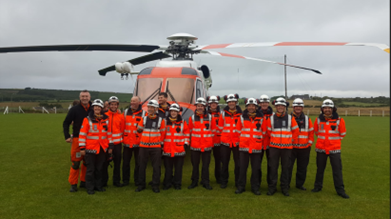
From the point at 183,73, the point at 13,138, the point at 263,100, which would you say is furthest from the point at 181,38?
the point at 13,138

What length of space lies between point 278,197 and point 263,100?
6.72 feet

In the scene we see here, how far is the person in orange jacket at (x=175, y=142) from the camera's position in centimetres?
589

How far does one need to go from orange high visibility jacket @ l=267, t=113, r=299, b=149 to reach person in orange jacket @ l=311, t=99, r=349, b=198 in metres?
0.69

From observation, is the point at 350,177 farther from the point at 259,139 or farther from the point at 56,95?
the point at 56,95

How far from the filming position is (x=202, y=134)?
238 inches

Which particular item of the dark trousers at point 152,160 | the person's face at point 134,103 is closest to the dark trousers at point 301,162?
the dark trousers at point 152,160

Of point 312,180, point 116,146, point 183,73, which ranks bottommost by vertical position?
point 312,180

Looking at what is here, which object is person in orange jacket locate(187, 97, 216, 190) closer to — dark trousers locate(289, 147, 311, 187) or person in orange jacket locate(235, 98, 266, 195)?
person in orange jacket locate(235, 98, 266, 195)

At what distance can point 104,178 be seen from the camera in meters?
6.10

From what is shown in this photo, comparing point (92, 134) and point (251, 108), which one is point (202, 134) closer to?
point (251, 108)

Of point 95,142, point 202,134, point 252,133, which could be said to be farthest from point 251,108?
point 95,142

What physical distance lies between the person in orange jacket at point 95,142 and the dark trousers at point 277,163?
10.5 ft

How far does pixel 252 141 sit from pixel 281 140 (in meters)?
0.55

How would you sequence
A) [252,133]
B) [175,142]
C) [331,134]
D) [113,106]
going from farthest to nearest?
1. [113,106]
2. [175,142]
3. [331,134]
4. [252,133]
